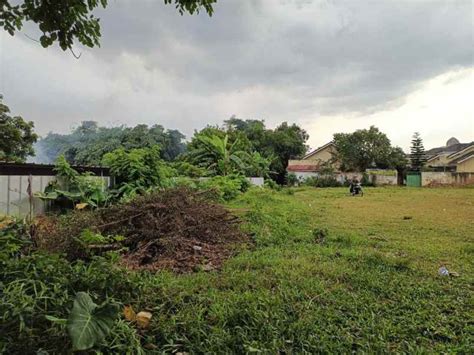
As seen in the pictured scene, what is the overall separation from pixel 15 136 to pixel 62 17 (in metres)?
13.3

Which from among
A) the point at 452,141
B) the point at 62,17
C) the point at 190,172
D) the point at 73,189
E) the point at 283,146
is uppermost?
the point at 452,141

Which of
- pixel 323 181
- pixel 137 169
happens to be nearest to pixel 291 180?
pixel 323 181

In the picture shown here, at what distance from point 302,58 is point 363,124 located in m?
18.1

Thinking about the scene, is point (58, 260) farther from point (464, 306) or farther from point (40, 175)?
point (40, 175)

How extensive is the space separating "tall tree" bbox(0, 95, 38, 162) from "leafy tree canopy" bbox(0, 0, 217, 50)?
37.3 ft

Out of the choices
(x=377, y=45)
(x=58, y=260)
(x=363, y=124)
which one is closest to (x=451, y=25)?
(x=377, y=45)

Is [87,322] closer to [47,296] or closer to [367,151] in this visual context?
[47,296]

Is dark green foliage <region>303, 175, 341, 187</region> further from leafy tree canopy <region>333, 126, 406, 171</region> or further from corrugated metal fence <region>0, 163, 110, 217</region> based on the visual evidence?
corrugated metal fence <region>0, 163, 110, 217</region>

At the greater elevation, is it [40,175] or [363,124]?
[363,124]

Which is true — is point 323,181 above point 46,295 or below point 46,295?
above

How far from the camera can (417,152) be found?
84.1ft

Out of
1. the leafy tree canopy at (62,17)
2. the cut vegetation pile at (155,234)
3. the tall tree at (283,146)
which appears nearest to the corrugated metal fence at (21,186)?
the cut vegetation pile at (155,234)

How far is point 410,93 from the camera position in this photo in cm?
1147

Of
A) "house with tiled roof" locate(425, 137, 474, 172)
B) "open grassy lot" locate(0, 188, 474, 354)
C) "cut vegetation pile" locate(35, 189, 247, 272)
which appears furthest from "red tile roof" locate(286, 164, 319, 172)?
"open grassy lot" locate(0, 188, 474, 354)
